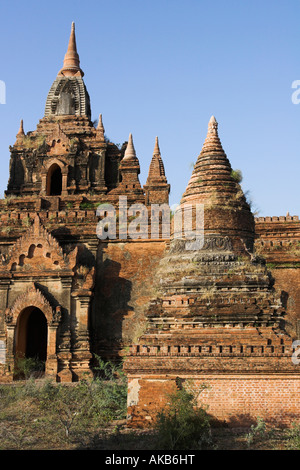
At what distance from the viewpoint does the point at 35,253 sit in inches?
694

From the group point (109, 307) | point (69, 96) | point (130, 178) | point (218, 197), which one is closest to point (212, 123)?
point (218, 197)

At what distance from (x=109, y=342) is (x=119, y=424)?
6156 millimetres

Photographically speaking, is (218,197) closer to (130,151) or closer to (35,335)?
(35,335)

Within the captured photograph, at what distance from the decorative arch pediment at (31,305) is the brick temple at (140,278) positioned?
37mm

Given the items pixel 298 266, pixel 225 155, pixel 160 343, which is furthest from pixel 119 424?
pixel 298 266

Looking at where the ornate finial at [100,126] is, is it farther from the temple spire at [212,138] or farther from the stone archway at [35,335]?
the temple spire at [212,138]

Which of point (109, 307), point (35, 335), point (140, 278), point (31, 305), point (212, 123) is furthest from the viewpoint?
point (35, 335)

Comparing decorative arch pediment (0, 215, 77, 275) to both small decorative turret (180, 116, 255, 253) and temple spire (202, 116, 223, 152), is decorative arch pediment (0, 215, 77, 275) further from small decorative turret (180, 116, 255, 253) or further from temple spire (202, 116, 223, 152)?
temple spire (202, 116, 223, 152)

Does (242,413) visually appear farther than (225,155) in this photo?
No

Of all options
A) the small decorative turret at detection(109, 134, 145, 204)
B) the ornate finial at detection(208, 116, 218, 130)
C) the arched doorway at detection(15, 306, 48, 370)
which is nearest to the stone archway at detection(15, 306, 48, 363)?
the arched doorway at detection(15, 306, 48, 370)

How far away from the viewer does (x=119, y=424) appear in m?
11.5

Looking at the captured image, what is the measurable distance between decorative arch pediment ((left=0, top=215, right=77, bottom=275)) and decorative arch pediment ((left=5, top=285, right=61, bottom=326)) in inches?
29.2

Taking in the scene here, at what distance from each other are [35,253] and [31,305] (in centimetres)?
164
